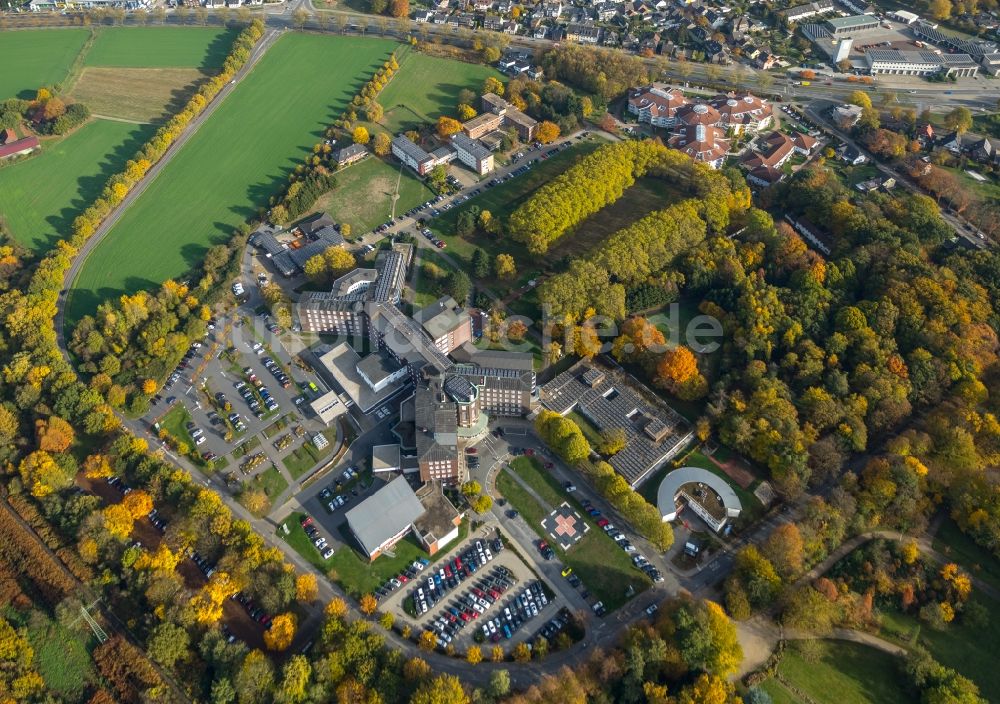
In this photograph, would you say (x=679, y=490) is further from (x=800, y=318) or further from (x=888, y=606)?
(x=800, y=318)

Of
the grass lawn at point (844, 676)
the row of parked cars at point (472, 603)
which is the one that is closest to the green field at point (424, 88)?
the row of parked cars at point (472, 603)

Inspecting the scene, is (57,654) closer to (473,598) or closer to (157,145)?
(473,598)

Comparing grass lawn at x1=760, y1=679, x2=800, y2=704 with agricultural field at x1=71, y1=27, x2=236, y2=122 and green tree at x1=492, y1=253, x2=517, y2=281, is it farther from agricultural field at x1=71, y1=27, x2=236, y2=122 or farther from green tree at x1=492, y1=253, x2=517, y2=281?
agricultural field at x1=71, y1=27, x2=236, y2=122

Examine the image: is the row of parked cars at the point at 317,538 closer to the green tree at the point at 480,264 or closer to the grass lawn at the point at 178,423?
the grass lawn at the point at 178,423

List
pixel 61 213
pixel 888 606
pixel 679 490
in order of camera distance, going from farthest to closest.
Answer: pixel 61 213 → pixel 679 490 → pixel 888 606

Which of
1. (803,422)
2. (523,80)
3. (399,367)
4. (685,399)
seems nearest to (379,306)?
(399,367)

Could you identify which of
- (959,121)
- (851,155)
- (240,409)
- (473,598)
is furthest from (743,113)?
(240,409)
